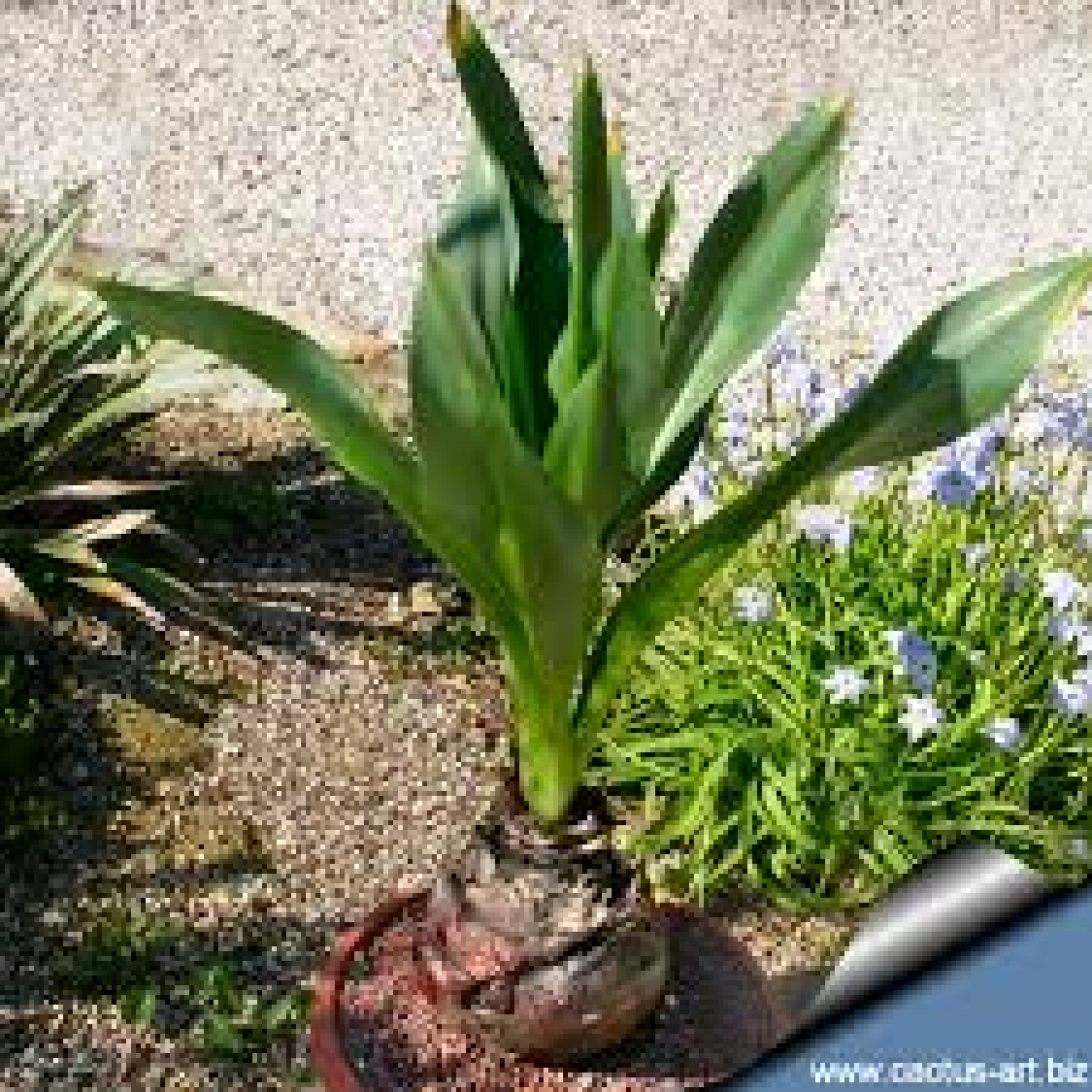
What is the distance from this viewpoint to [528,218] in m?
3.27

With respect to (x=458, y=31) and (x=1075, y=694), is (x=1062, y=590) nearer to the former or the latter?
(x=1075, y=694)

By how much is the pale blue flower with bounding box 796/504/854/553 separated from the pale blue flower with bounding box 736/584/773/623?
14 centimetres

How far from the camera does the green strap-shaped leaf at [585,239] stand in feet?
10.1

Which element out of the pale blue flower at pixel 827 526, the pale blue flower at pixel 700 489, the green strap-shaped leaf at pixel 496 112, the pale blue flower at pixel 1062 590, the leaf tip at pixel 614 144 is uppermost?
the green strap-shaped leaf at pixel 496 112

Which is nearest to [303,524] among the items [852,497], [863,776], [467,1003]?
[852,497]

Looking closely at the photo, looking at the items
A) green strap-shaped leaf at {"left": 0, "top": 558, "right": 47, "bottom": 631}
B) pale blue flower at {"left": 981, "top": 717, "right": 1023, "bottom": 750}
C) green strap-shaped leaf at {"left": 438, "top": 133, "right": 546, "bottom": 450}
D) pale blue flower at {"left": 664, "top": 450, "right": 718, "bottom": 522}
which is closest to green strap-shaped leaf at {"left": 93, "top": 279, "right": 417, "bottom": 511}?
green strap-shaped leaf at {"left": 438, "top": 133, "right": 546, "bottom": 450}

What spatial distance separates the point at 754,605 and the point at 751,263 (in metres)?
1.26

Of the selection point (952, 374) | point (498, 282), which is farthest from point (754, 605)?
point (952, 374)

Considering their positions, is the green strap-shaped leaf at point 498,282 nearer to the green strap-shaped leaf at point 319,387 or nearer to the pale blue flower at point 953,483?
the green strap-shaped leaf at point 319,387

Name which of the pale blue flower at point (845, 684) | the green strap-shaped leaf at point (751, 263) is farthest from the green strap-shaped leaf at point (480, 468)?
the pale blue flower at point (845, 684)

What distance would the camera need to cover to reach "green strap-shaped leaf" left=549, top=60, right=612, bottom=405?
3.09m

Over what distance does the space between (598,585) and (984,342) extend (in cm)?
58

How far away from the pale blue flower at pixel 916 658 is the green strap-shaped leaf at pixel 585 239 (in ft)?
3.91

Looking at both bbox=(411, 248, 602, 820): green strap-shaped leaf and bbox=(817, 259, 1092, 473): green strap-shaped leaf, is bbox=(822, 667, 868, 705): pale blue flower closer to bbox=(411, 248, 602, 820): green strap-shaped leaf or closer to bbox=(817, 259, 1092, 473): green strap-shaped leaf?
bbox=(411, 248, 602, 820): green strap-shaped leaf
